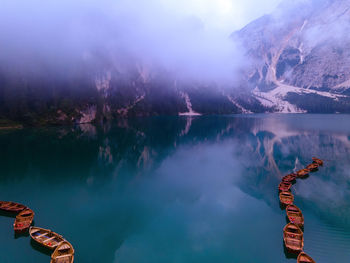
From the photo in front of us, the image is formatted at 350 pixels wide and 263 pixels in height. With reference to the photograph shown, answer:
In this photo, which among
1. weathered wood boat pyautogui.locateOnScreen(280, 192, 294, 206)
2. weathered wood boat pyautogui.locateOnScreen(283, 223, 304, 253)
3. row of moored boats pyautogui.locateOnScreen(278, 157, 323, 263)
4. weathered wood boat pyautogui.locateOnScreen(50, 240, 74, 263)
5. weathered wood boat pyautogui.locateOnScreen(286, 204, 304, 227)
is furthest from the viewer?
weathered wood boat pyautogui.locateOnScreen(280, 192, 294, 206)

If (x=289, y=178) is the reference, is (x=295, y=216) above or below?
below

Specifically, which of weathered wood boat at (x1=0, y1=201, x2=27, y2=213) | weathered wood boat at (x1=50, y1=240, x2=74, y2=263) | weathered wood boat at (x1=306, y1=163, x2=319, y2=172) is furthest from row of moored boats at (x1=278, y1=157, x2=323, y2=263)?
weathered wood boat at (x1=0, y1=201, x2=27, y2=213)

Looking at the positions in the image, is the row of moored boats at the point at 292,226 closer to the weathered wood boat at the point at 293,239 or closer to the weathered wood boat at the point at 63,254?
the weathered wood boat at the point at 293,239

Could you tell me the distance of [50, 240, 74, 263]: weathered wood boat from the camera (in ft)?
72.8

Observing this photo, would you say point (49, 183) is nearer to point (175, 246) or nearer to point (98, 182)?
point (98, 182)

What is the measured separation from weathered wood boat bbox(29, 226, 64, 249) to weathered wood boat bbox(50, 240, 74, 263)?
1147mm

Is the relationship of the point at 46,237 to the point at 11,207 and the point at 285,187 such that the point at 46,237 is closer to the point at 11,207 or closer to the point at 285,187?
the point at 11,207

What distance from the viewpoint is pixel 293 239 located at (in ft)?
85.0

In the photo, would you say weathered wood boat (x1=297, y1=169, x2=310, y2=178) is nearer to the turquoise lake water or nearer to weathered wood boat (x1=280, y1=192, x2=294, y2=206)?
the turquoise lake water

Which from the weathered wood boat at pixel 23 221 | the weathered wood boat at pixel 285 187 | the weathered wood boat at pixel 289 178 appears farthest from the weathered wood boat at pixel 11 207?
the weathered wood boat at pixel 289 178

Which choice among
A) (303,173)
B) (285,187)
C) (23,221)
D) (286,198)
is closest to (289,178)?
(285,187)

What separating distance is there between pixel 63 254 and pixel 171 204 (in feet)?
62.2

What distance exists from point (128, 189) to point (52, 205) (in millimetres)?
13278

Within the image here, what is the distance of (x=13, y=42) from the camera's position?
198m
